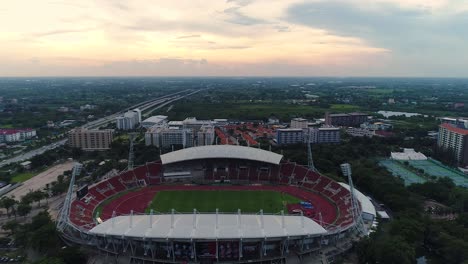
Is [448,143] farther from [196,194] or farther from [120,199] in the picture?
[120,199]

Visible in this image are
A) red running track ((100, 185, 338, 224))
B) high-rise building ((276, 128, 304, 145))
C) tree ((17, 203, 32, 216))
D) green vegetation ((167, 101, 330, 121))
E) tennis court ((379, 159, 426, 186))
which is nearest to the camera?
tree ((17, 203, 32, 216))

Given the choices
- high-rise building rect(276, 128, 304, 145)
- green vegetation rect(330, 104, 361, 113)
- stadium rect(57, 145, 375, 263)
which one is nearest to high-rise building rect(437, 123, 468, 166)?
high-rise building rect(276, 128, 304, 145)

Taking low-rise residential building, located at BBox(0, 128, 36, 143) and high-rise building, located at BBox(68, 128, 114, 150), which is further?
low-rise residential building, located at BBox(0, 128, 36, 143)

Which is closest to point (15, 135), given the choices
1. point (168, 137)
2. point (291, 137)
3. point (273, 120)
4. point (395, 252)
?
point (168, 137)

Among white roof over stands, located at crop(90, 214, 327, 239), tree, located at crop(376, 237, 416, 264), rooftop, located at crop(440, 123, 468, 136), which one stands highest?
rooftop, located at crop(440, 123, 468, 136)

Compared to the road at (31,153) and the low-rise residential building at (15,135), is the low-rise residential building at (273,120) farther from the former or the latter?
the low-rise residential building at (15,135)

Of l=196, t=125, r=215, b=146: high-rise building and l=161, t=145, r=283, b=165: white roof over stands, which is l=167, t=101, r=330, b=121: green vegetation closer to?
l=196, t=125, r=215, b=146: high-rise building
